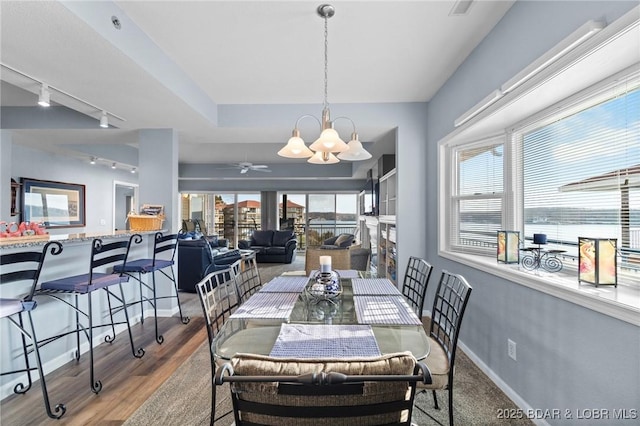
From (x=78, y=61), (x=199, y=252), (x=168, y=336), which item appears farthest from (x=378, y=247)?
(x=78, y=61)

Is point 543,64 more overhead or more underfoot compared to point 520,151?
more overhead

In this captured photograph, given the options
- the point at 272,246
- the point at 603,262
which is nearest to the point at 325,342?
the point at 603,262

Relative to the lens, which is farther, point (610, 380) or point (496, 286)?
point (496, 286)

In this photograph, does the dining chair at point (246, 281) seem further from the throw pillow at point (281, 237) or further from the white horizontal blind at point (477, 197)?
the throw pillow at point (281, 237)

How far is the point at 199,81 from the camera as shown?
319 centimetres

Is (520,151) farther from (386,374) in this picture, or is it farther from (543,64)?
(386,374)

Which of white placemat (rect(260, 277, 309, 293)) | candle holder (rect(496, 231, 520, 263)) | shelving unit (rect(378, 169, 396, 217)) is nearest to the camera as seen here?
white placemat (rect(260, 277, 309, 293))

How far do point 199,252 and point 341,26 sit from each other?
390cm

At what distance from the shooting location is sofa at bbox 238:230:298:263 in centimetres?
822

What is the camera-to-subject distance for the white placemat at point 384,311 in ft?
5.20

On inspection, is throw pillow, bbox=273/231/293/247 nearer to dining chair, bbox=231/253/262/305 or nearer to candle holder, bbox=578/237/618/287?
dining chair, bbox=231/253/262/305

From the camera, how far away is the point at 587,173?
1858 millimetres

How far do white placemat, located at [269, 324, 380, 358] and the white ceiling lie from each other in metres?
1.99

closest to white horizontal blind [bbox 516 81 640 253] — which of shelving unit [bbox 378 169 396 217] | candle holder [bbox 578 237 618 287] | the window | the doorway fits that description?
the window
